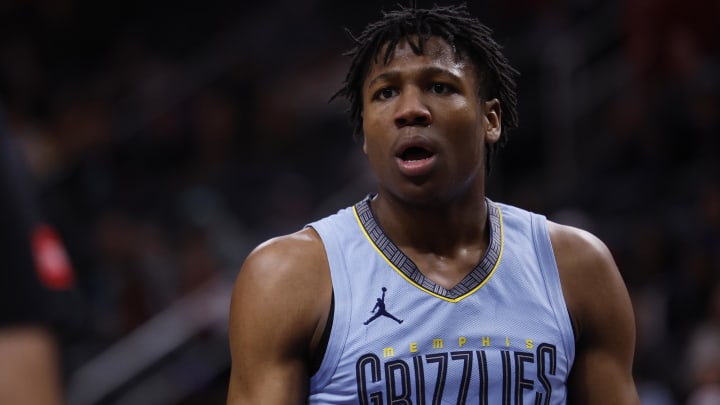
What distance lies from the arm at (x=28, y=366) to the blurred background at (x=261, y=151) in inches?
192

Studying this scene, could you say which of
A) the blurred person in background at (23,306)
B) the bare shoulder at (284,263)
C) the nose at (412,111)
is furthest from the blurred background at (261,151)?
the blurred person in background at (23,306)

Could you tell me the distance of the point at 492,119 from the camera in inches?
121

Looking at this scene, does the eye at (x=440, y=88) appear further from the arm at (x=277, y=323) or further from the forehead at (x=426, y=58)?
the arm at (x=277, y=323)

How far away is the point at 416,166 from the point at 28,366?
62.7 inches

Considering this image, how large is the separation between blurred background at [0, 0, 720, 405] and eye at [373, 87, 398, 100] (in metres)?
3.21

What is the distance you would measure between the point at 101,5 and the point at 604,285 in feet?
25.5

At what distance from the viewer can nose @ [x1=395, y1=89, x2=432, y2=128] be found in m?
2.79

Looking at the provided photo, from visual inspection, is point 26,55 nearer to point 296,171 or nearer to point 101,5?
point 101,5

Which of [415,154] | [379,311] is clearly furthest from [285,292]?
[415,154]

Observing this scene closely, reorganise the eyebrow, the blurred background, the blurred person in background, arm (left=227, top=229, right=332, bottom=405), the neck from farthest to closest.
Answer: the blurred background
the neck
the eyebrow
arm (left=227, top=229, right=332, bottom=405)
the blurred person in background

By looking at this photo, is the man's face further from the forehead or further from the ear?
the ear

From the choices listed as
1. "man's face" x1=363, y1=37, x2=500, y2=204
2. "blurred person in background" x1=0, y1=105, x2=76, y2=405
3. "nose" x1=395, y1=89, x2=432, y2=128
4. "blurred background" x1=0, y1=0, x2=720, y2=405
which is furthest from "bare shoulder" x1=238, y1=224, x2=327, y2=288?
"blurred background" x1=0, y1=0, x2=720, y2=405

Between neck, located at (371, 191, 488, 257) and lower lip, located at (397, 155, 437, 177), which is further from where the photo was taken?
neck, located at (371, 191, 488, 257)

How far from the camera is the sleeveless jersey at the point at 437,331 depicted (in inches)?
108
